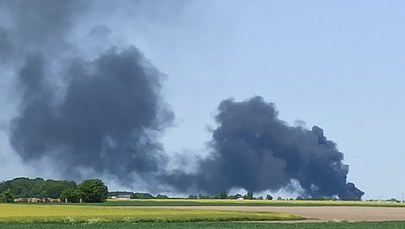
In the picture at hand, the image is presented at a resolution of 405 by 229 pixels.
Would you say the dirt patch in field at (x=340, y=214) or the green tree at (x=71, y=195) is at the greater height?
the green tree at (x=71, y=195)

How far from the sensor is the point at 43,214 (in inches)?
2712

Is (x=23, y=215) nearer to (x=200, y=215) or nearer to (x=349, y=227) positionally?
(x=200, y=215)

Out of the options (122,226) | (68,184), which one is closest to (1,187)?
(68,184)

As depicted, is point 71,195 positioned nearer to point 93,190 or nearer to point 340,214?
point 93,190

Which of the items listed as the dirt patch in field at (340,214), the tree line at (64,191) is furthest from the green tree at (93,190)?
the dirt patch in field at (340,214)

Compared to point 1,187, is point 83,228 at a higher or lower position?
lower

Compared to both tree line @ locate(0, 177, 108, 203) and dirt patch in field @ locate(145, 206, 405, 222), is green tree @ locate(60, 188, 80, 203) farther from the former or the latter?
dirt patch in field @ locate(145, 206, 405, 222)

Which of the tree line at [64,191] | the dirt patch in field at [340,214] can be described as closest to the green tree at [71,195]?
the tree line at [64,191]

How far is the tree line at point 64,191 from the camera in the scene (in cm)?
14025

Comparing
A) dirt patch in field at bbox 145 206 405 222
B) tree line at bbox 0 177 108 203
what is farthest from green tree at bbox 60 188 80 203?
dirt patch in field at bbox 145 206 405 222

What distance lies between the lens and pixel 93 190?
14112 cm

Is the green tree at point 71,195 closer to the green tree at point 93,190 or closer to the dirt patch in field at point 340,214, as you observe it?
the green tree at point 93,190

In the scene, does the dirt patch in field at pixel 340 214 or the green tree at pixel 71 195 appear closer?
the dirt patch in field at pixel 340 214

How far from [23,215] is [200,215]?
626 inches
